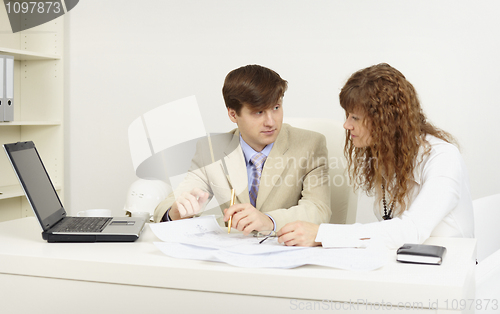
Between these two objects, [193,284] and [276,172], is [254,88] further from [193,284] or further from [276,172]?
[193,284]

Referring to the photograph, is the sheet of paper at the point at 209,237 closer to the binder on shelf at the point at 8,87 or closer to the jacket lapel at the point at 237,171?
the jacket lapel at the point at 237,171

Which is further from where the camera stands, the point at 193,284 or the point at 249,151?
the point at 249,151

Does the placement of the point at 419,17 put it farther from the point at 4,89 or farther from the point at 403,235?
the point at 4,89

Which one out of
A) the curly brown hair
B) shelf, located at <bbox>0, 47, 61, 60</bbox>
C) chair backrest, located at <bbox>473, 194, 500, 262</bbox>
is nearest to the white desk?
the curly brown hair

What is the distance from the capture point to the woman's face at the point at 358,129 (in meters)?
1.47

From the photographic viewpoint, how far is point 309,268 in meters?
0.88

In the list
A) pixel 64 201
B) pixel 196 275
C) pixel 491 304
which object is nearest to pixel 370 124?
pixel 491 304

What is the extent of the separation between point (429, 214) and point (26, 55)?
2.67 m

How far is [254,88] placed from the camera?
5.54 feet

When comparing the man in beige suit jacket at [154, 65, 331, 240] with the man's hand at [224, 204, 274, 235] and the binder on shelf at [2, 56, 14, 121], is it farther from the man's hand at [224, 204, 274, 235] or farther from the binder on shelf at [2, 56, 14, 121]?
the binder on shelf at [2, 56, 14, 121]

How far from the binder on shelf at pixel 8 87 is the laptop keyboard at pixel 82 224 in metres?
1.70

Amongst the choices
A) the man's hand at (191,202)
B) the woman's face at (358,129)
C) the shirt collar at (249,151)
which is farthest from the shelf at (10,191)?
the woman's face at (358,129)

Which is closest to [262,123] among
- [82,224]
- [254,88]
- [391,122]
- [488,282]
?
[254,88]

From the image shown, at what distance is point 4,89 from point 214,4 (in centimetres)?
136
